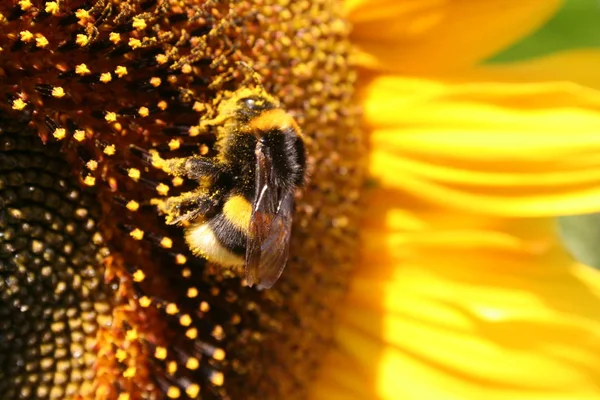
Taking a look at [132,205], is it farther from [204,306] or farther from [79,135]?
[204,306]

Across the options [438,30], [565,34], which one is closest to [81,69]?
[438,30]

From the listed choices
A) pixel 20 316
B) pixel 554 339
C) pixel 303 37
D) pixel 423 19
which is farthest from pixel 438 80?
pixel 20 316

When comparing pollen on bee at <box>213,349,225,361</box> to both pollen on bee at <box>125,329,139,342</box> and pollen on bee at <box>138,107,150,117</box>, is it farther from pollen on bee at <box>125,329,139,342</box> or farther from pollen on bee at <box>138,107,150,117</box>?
pollen on bee at <box>138,107,150,117</box>

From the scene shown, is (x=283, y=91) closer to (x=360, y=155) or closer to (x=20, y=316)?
(x=360, y=155)

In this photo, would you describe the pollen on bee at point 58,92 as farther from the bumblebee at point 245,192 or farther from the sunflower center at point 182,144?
the bumblebee at point 245,192

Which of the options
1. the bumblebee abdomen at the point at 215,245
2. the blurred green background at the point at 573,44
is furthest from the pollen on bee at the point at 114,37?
the blurred green background at the point at 573,44
